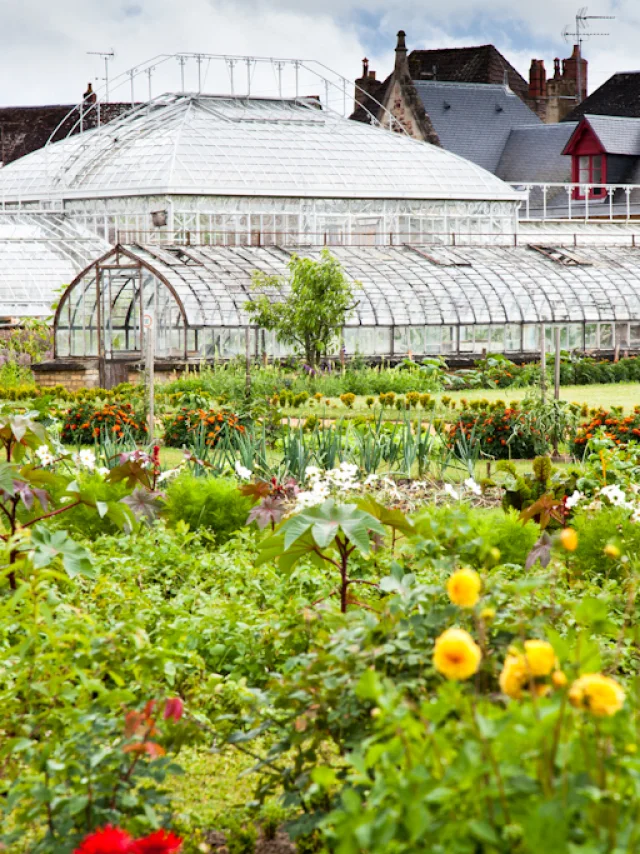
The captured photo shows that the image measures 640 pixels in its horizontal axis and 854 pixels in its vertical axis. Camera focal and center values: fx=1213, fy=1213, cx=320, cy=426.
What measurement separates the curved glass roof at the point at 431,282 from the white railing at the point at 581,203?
29.3 feet

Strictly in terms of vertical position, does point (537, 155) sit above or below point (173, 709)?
above

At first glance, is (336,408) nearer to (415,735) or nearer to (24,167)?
(415,735)

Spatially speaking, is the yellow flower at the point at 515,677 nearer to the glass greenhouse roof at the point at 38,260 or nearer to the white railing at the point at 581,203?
the glass greenhouse roof at the point at 38,260

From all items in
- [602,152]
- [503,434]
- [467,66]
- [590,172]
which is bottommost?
[503,434]

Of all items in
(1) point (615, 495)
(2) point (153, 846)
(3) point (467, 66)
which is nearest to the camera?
(2) point (153, 846)

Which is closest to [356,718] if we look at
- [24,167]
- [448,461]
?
[448,461]

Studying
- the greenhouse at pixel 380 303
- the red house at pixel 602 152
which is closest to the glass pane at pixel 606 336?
the greenhouse at pixel 380 303

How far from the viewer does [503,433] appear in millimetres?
11953

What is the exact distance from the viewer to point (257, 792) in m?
3.38

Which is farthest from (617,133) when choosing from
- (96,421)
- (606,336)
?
(96,421)

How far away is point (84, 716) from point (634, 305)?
2348cm

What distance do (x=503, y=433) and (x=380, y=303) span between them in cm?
1117

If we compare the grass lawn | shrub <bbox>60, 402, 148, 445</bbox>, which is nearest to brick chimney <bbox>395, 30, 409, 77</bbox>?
the grass lawn

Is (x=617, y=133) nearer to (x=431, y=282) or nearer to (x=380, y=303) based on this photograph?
(x=431, y=282)
